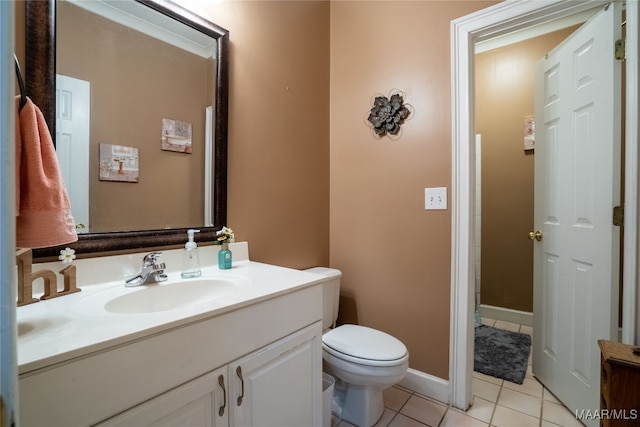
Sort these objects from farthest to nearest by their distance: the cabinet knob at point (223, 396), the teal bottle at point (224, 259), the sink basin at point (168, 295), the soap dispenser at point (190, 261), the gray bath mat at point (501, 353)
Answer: the gray bath mat at point (501, 353) → the teal bottle at point (224, 259) → the soap dispenser at point (190, 261) → the sink basin at point (168, 295) → the cabinet knob at point (223, 396)

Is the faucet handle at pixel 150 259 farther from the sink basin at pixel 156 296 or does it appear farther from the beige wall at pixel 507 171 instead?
the beige wall at pixel 507 171

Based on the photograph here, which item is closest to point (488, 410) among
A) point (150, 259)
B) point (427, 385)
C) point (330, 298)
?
point (427, 385)

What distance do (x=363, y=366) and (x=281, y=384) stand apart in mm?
472

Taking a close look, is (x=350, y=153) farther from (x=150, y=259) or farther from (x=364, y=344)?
(x=150, y=259)

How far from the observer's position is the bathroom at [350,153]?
1.54 m

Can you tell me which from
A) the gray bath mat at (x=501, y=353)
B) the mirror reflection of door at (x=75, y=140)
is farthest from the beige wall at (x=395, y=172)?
the mirror reflection of door at (x=75, y=140)

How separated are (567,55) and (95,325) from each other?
7.77 feet

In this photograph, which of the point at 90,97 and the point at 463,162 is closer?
the point at 90,97

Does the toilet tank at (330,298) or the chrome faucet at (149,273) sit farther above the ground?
the chrome faucet at (149,273)

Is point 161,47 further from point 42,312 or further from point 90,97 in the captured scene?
point 42,312

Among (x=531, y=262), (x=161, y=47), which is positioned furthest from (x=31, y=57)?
(x=531, y=262)

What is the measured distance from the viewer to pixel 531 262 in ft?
8.79

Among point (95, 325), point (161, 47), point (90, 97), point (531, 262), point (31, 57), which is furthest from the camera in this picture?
point (531, 262)

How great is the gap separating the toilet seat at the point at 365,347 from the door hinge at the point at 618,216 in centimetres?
112
